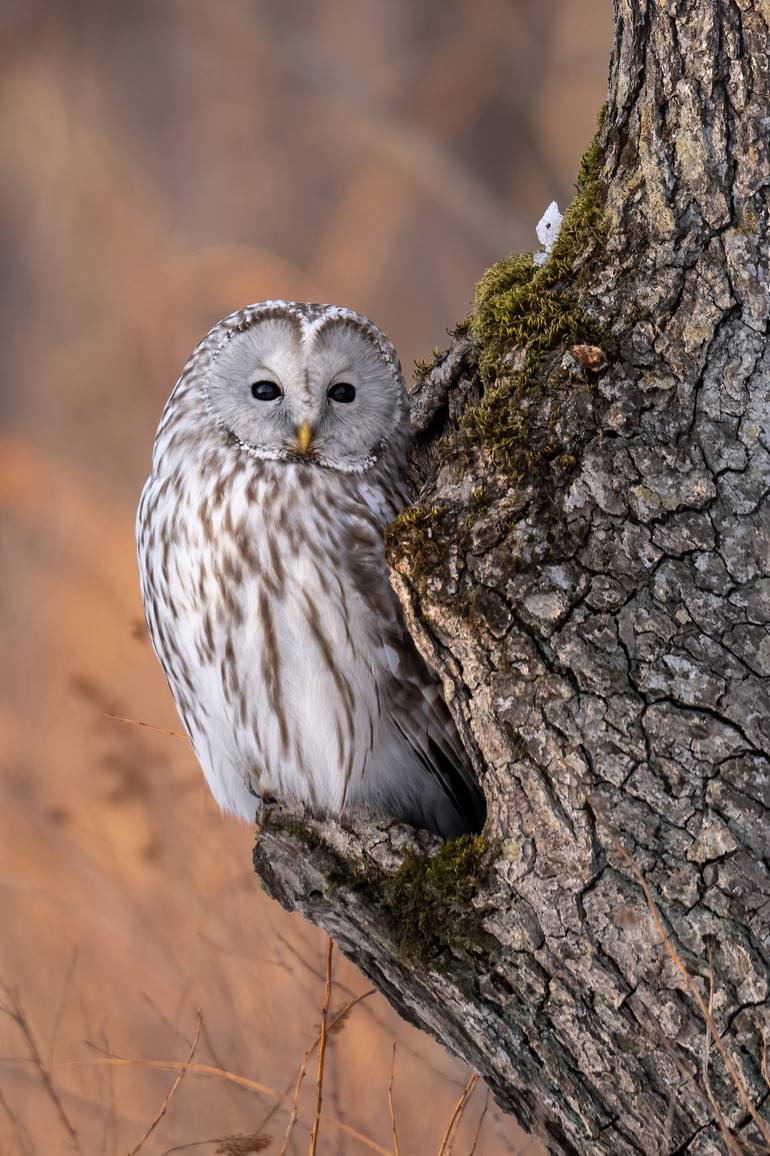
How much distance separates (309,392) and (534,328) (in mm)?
454

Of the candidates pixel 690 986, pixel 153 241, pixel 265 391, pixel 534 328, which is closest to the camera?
pixel 690 986

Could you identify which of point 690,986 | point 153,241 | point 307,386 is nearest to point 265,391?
point 307,386

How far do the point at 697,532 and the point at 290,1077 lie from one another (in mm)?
2127

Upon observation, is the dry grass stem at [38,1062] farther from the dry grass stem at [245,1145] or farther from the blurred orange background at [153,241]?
the blurred orange background at [153,241]

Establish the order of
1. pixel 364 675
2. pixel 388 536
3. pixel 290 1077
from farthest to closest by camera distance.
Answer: pixel 290 1077
pixel 364 675
pixel 388 536

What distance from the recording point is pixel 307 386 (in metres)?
1.80

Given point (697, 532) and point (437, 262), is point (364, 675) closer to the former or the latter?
point (697, 532)

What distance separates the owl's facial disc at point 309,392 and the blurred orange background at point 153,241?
168 cm

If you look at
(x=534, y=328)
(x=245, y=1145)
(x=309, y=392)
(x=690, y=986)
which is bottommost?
(x=690, y=986)

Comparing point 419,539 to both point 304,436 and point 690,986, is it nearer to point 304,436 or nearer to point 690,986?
point 304,436

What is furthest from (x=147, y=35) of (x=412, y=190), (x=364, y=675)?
(x=364, y=675)

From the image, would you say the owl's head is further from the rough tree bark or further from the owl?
the rough tree bark

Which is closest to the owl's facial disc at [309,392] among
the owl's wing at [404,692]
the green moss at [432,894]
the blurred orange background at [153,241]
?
the owl's wing at [404,692]

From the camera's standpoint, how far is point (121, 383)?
371 cm
